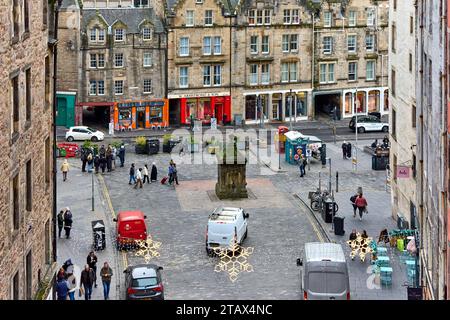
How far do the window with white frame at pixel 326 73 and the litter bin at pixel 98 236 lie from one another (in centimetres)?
5162

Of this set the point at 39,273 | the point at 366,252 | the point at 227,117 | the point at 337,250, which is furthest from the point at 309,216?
the point at 227,117

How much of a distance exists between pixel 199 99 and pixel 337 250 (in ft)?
181

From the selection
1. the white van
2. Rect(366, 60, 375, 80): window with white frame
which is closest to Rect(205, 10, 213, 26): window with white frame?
Rect(366, 60, 375, 80): window with white frame

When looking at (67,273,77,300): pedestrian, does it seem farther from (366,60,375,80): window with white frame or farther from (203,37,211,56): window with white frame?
(366,60,375,80): window with white frame

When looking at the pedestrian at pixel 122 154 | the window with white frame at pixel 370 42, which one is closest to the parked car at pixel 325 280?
the pedestrian at pixel 122 154

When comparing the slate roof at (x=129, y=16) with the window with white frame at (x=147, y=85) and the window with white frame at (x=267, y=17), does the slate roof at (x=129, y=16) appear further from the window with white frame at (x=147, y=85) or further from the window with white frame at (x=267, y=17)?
the window with white frame at (x=267, y=17)

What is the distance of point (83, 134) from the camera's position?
88750mm

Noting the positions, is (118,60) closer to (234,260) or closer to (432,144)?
(234,260)

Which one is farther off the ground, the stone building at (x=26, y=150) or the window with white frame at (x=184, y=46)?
the window with white frame at (x=184, y=46)

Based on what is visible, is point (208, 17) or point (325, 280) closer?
point (325, 280)

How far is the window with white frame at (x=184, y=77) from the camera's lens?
98.1 meters

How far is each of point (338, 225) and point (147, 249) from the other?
9829mm

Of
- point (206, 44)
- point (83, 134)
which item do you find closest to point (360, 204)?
point (83, 134)

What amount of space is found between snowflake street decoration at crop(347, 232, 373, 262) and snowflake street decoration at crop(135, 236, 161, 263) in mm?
9158
